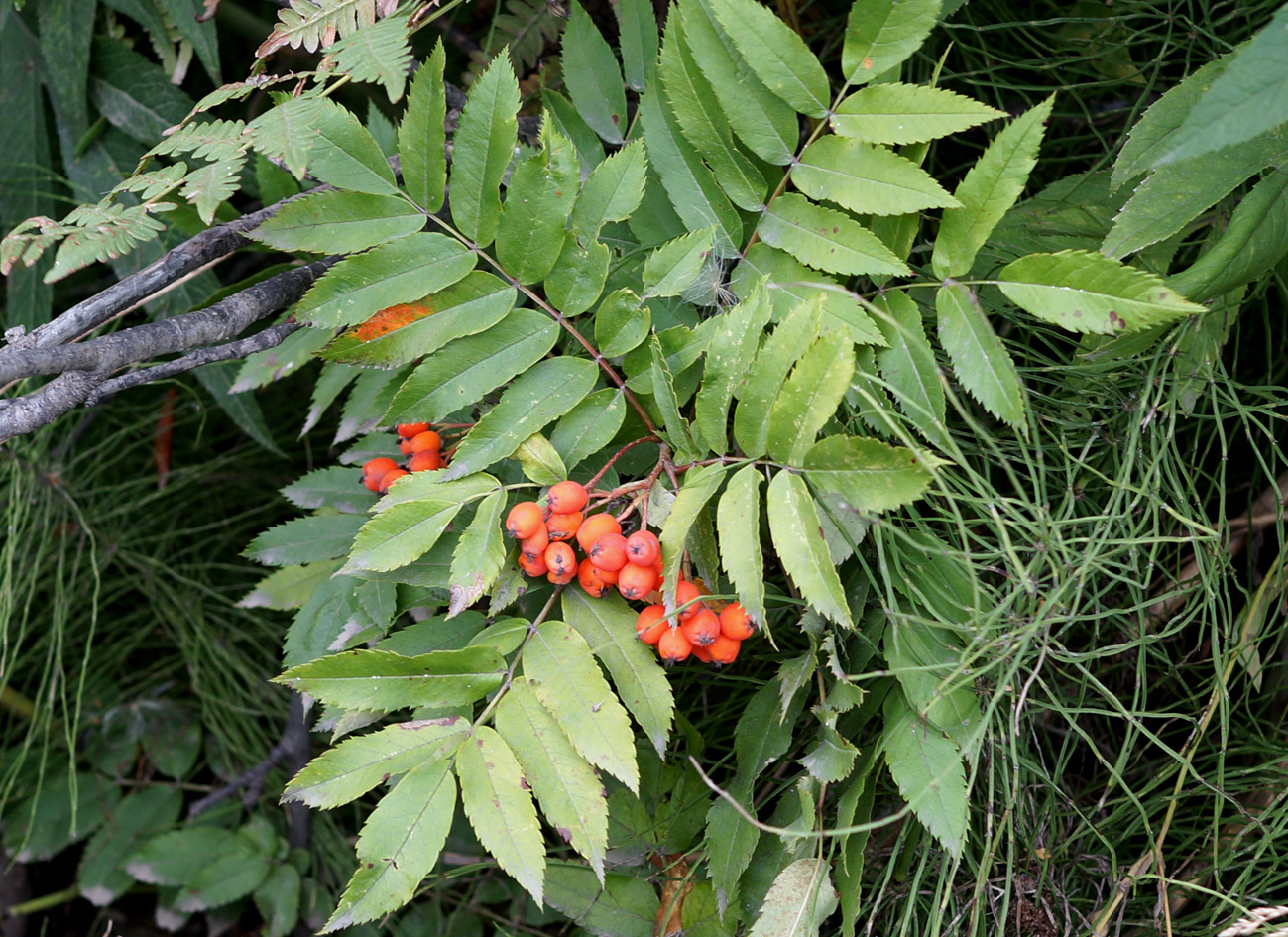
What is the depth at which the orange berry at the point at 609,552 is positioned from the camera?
3.23 ft

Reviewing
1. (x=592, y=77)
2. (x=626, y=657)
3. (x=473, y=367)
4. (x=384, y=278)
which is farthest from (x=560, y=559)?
(x=592, y=77)

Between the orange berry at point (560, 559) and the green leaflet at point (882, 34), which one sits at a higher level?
the green leaflet at point (882, 34)

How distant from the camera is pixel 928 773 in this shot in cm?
106

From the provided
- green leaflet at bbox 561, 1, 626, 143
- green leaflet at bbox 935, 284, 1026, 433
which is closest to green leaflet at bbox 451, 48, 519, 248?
green leaflet at bbox 561, 1, 626, 143

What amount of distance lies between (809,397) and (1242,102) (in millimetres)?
444

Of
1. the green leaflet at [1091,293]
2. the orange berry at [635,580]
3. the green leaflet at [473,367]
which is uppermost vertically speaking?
the green leaflet at [1091,293]

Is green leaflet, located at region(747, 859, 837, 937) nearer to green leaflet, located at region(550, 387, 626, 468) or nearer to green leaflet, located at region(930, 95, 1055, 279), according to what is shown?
green leaflet, located at region(550, 387, 626, 468)

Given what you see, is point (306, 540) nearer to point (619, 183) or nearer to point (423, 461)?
point (423, 461)

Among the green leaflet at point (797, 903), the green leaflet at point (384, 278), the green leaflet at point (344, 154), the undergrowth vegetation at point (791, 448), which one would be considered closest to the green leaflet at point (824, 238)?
the undergrowth vegetation at point (791, 448)

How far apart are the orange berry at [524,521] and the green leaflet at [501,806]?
0.24m

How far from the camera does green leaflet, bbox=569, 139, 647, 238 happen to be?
3.64 ft

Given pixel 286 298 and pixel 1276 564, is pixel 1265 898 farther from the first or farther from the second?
pixel 286 298

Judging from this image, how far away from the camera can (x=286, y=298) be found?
1.28 m

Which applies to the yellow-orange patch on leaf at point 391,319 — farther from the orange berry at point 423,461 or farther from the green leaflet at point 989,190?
the green leaflet at point 989,190
